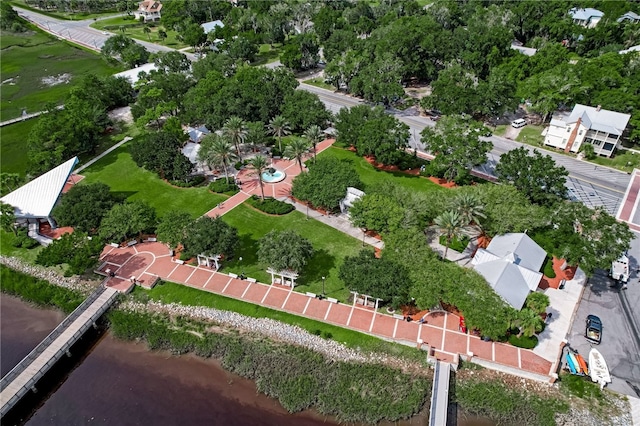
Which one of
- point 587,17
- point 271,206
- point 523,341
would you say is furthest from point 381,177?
point 587,17

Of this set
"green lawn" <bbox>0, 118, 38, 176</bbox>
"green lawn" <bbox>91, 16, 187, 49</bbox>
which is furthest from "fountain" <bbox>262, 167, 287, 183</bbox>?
"green lawn" <bbox>91, 16, 187, 49</bbox>

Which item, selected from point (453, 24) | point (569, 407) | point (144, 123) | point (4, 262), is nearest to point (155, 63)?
point (144, 123)

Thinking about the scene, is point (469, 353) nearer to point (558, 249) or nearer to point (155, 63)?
point (558, 249)

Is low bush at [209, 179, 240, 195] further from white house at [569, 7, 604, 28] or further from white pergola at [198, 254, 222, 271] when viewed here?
white house at [569, 7, 604, 28]

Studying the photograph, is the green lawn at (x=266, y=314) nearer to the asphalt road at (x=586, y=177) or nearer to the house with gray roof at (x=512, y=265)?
the house with gray roof at (x=512, y=265)

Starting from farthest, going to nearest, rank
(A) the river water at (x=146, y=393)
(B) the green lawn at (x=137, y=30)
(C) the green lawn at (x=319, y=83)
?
(B) the green lawn at (x=137, y=30)
(C) the green lawn at (x=319, y=83)
(A) the river water at (x=146, y=393)

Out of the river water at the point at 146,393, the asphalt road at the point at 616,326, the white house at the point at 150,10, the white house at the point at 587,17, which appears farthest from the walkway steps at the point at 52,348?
the white house at the point at 150,10
